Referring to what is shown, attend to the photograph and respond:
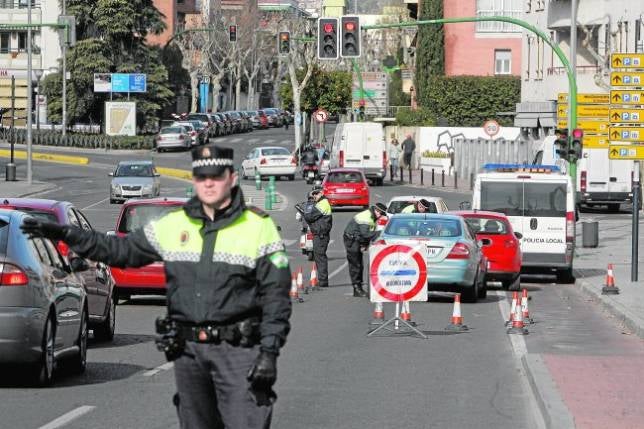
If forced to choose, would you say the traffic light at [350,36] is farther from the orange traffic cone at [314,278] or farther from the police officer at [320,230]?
the orange traffic cone at [314,278]

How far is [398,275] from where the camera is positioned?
19.5 m

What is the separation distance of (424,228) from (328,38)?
18020 millimetres

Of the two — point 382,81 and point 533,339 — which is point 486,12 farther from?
point 533,339

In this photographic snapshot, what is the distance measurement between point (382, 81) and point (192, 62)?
26996mm

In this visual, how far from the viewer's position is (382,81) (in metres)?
110

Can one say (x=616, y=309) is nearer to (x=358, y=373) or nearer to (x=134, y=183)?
(x=358, y=373)

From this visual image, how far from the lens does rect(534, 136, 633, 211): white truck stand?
53375mm

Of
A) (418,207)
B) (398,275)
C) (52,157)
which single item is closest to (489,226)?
(418,207)

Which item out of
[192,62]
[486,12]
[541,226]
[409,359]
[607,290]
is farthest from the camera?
[192,62]

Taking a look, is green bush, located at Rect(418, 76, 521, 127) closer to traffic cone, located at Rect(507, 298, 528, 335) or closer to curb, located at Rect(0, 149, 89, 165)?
curb, located at Rect(0, 149, 89, 165)

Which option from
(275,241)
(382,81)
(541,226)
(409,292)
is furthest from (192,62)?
(275,241)

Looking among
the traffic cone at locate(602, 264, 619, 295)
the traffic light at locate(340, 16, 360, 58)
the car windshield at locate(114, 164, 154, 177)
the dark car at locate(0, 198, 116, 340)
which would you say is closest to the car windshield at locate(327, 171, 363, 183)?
the car windshield at locate(114, 164, 154, 177)

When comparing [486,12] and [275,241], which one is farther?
[486,12]

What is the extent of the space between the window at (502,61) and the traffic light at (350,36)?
50066mm
